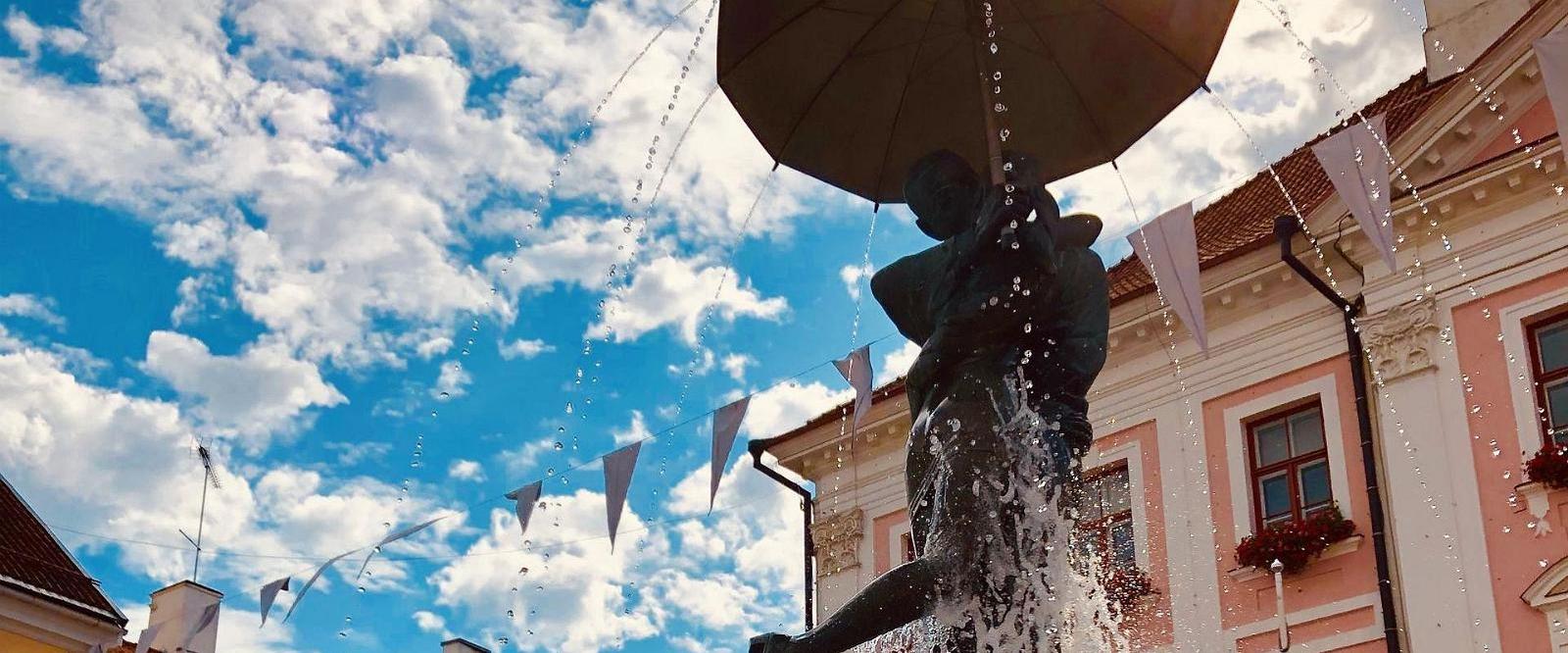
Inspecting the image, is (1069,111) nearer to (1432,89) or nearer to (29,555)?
(1432,89)

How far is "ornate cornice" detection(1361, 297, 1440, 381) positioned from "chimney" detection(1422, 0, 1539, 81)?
4.77 m

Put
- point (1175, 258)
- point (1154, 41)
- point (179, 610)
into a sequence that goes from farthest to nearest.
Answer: point (179, 610) < point (1175, 258) < point (1154, 41)

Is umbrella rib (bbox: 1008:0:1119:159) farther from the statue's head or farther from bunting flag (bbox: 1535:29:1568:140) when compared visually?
bunting flag (bbox: 1535:29:1568:140)

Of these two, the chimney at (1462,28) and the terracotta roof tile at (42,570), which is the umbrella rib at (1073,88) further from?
the terracotta roof tile at (42,570)

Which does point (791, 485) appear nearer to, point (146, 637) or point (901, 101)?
point (146, 637)

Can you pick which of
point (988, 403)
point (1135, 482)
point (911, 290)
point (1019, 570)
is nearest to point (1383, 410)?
point (1135, 482)

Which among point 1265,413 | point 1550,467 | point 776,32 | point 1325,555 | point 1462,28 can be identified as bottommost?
point 776,32

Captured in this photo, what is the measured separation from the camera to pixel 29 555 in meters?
20.2

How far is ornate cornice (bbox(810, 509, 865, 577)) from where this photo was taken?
19.7 m

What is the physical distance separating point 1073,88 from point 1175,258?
247 inches

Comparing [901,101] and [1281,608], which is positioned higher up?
[1281,608]

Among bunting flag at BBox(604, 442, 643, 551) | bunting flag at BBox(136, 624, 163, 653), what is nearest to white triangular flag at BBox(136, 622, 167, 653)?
bunting flag at BBox(136, 624, 163, 653)

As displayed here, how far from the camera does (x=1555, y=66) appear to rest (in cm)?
665

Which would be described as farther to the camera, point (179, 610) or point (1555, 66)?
point (179, 610)
